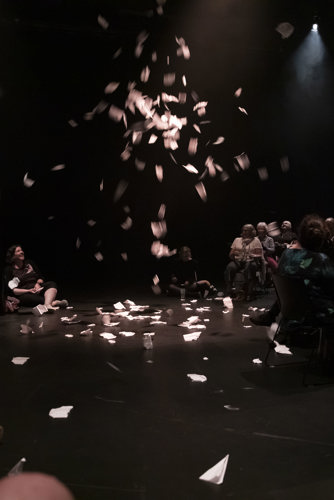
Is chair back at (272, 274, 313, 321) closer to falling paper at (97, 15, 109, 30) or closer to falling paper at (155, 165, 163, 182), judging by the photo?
falling paper at (97, 15, 109, 30)

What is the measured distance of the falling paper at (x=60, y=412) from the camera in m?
2.90

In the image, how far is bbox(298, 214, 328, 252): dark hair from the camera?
381cm

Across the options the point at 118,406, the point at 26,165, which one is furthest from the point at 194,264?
the point at 118,406

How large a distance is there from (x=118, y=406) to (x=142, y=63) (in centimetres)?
725

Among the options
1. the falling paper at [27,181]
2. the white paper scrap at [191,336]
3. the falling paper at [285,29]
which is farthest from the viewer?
the falling paper at [27,181]

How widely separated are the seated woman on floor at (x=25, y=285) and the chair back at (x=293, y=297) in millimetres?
3881

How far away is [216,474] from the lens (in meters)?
2.18

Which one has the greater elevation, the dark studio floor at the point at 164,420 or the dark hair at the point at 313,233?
the dark hair at the point at 313,233

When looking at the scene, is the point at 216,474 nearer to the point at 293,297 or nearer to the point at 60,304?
the point at 293,297

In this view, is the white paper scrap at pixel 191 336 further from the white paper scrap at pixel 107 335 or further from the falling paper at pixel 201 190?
the falling paper at pixel 201 190

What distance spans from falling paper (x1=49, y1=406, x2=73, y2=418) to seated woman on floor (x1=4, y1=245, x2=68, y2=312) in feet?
12.8

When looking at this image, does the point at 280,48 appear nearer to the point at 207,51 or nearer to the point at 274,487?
the point at 207,51

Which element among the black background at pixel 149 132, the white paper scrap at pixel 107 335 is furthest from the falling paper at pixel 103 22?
the white paper scrap at pixel 107 335

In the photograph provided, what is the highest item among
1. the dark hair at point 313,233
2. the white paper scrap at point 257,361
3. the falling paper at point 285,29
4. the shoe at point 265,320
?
the falling paper at point 285,29
